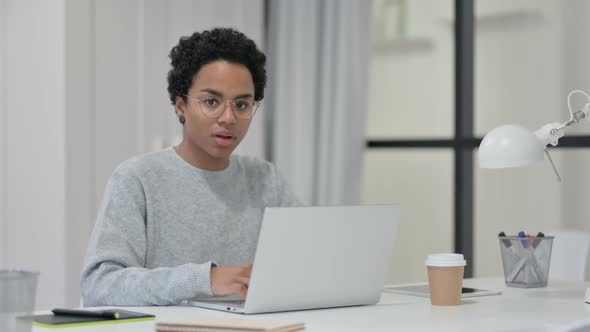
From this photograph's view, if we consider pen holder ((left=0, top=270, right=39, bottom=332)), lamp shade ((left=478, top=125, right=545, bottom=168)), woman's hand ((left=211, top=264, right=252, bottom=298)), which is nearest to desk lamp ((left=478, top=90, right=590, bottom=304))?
lamp shade ((left=478, top=125, right=545, bottom=168))

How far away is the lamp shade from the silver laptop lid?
9.5 inches

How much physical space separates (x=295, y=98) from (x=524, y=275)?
1.86 metres

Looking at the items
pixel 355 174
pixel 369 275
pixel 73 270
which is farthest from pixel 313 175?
pixel 369 275

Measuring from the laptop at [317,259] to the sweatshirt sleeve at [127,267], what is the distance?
7 centimetres

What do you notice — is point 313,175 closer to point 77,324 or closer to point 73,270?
point 73,270

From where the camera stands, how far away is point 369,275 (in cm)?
199

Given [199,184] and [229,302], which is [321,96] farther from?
[229,302]

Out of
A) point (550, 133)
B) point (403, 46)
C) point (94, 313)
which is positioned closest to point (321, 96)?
point (403, 46)

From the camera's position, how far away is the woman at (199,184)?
7.11ft

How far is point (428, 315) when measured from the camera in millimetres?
1894

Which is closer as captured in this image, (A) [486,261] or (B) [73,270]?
(B) [73,270]

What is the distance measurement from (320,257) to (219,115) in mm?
565

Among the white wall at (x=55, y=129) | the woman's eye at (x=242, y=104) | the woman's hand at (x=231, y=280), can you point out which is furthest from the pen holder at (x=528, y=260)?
the white wall at (x=55, y=129)

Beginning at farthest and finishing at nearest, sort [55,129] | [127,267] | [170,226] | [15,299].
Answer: [55,129], [170,226], [127,267], [15,299]
